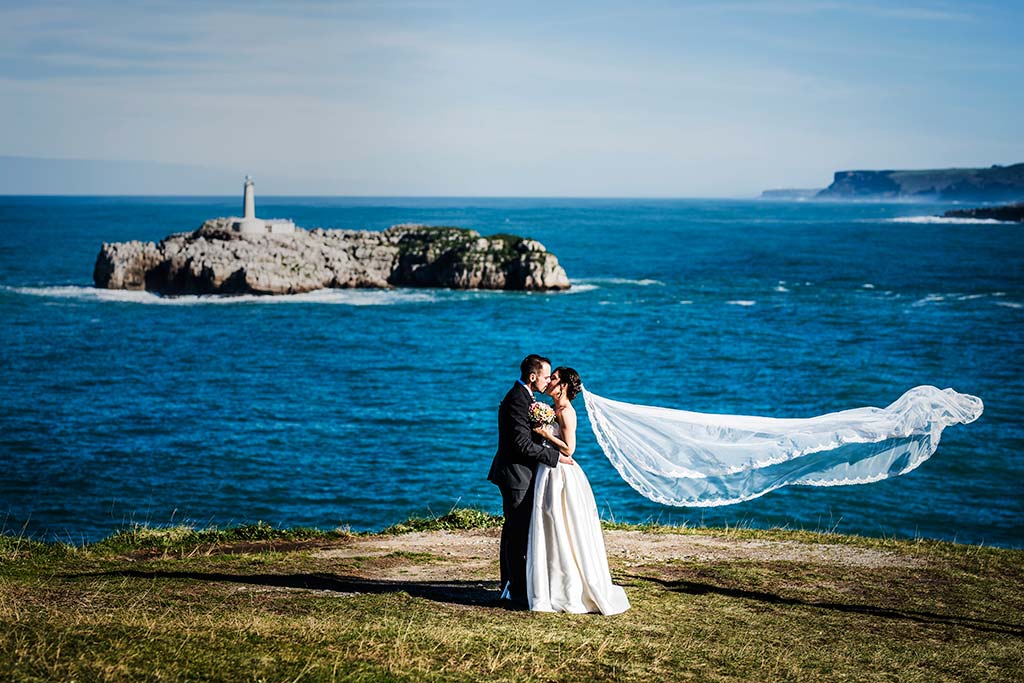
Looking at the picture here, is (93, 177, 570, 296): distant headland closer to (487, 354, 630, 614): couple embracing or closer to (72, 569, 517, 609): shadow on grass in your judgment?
(72, 569, 517, 609): shadow on grass

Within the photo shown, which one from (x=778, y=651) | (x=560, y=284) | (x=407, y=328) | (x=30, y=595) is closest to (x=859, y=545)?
(x=778, y=651)

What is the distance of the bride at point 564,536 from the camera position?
11.6 meters

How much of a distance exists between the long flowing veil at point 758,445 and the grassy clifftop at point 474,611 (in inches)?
50.5

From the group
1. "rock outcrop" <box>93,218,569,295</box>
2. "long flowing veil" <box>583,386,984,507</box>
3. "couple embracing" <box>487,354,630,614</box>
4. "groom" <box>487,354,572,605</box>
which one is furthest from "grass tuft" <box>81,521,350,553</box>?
"rock outcrop" <box>93,218,569,295</box>

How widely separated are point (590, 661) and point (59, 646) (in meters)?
4.83

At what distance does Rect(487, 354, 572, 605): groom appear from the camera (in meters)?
11.5

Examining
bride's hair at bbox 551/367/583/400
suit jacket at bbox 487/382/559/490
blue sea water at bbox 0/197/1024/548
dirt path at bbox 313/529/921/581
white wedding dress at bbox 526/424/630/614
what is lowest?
blue sea water at bbox 0/197/1024/548

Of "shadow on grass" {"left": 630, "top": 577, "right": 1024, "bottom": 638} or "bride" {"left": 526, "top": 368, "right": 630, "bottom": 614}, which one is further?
"shadow on grass" {"left": 630, "top": 577, "right": 1024, "bottom": 638}

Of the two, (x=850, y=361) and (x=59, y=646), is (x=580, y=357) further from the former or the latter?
(x=59, y=646)

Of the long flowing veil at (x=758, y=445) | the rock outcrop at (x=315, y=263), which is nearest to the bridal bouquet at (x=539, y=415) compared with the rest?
the long flowing veil at (x=758, y=445)

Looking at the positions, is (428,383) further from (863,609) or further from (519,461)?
(519,461)

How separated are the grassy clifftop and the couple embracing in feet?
1.02

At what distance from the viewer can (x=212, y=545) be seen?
16.2 meters

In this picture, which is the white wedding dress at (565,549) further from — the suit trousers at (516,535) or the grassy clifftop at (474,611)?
the grassy clifftop at (474,611)
